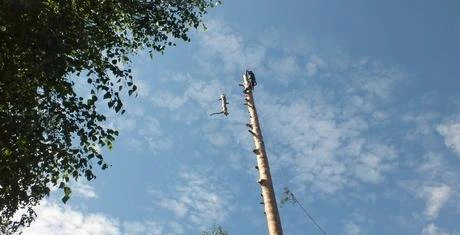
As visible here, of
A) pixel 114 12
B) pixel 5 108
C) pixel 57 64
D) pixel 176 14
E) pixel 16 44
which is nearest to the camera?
pixel 57 64

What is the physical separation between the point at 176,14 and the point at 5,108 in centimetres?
546

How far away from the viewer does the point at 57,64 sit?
33.2ft

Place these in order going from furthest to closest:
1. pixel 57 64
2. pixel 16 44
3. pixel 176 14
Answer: pixel 176 14
pixel 16 44
pixel 57 64

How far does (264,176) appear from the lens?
41.5 feet

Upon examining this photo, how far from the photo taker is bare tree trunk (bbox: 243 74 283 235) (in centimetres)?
1160

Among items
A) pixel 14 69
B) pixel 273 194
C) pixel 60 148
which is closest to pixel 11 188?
pixel 60 148

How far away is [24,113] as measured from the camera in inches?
446

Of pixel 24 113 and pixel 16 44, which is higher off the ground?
pixel 16 44

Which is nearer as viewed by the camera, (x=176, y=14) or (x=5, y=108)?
(x=5, y=108)

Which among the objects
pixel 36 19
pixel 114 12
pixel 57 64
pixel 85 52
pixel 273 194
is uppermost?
pixel 114 12

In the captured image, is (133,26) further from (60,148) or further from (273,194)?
(273,194)

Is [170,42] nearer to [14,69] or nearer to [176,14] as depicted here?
[176,14]

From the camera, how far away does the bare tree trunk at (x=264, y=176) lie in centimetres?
1160

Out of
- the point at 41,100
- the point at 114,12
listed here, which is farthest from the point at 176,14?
the point at 41,100
